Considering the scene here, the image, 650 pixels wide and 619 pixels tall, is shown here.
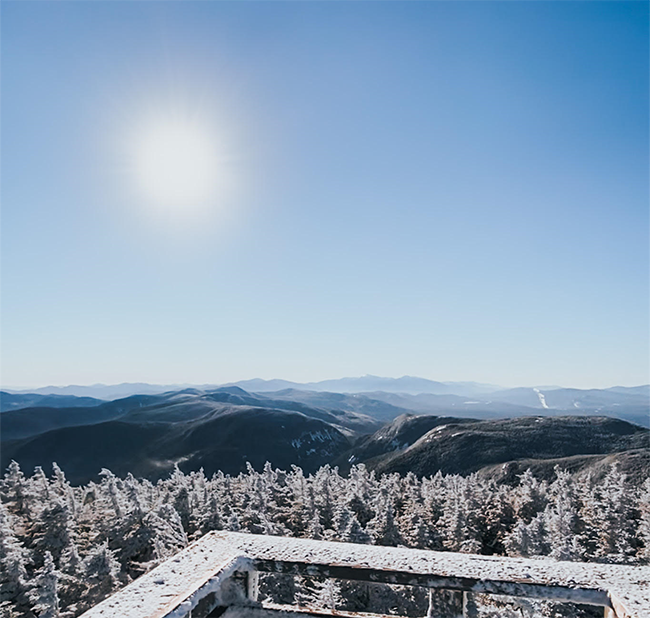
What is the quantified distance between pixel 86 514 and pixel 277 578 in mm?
19086

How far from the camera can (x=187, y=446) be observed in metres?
121

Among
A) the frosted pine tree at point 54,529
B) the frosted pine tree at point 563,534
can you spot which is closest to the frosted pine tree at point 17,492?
the frosted pine tree at point 54,529

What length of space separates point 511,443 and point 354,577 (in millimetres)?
84816

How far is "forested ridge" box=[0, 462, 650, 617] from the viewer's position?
1505cm

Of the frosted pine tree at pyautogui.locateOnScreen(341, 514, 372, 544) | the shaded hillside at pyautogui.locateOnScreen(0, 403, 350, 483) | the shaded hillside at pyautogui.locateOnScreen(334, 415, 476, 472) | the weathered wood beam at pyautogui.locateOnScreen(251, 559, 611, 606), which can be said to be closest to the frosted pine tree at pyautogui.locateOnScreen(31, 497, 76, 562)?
the frosted pine tree at pyautogui.locateOnScreen(341, 514, 372, 544)

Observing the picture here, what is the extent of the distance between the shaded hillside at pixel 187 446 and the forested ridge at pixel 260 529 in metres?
82.3

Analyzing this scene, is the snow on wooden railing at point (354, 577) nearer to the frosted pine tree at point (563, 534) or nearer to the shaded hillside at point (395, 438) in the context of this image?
the frosted pine tree at point (563, 534)

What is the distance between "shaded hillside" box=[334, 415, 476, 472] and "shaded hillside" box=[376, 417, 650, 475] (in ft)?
55.5

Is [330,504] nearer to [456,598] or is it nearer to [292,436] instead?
[456,598]

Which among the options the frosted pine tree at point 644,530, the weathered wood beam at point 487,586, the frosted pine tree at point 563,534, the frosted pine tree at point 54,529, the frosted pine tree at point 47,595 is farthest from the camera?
the frosted pine tree at point 54,529

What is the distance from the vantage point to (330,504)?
966 inches

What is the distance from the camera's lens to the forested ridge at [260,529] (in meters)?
15.0

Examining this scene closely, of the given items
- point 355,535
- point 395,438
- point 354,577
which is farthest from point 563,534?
point 395,438

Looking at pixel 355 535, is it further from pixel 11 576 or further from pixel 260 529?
pixel 11 576
